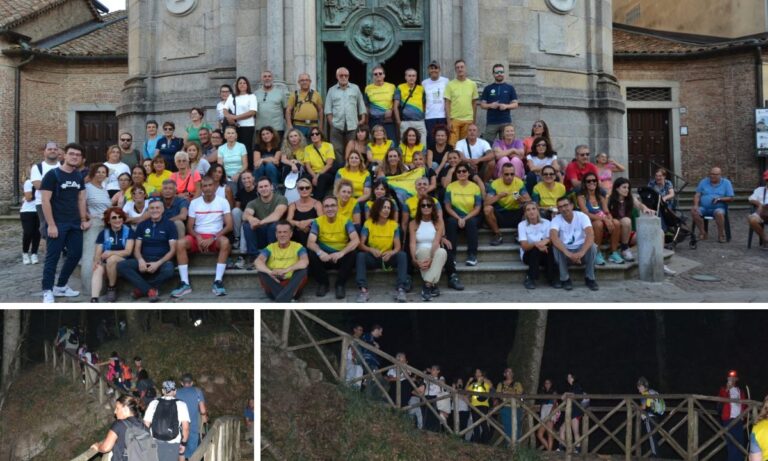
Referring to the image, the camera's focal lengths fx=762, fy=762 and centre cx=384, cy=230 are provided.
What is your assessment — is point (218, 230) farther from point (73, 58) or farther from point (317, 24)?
point (73, 58)

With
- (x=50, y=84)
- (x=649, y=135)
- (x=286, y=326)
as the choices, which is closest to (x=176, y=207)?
(x=286, y=326)

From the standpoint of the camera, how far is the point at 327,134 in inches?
504

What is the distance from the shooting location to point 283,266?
841cm

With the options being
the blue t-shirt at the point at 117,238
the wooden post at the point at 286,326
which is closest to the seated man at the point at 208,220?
the blue t-shirt at the point at 117,238

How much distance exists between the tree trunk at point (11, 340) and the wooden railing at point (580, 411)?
7.39 ft

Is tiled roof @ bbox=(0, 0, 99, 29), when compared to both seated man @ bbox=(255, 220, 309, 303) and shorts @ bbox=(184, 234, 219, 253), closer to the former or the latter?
shorts @ bbox=(184, 234, 219, 253)

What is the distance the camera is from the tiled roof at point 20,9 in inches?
896

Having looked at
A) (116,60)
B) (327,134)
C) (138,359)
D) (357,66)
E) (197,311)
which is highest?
(116,60)

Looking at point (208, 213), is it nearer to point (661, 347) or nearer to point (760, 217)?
point (661, 347)

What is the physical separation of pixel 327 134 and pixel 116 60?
1372 centimetres

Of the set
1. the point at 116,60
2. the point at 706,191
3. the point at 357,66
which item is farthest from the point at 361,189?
the point at 116,60

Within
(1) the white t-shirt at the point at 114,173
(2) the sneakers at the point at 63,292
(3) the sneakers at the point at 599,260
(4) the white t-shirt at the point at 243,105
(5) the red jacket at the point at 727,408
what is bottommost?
(5) the red jacket at the point at 727,408

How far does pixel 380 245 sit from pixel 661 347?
12.2 ft

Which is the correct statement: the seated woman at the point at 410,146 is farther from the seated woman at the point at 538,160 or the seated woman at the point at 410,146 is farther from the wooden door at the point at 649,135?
the wooden door at the point at 649,135
